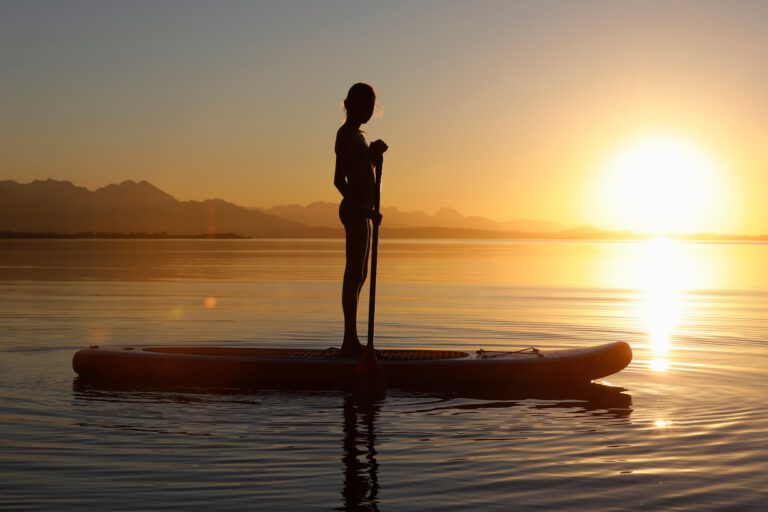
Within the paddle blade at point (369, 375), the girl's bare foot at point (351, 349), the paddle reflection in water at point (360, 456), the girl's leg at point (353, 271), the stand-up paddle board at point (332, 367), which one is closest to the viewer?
the paddle reflection in water at point (360, 456)

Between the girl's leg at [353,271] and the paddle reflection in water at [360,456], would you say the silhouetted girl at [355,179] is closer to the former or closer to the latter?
the girl's leg at [353,271]

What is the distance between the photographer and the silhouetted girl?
35.9 feet

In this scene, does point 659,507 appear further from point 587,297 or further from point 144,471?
point 587,297

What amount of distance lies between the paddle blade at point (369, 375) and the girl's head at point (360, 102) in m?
2.68

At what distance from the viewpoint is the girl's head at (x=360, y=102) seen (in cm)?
1095

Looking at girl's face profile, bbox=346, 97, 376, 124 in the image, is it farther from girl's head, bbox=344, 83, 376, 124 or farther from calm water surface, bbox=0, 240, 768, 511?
calm water surface, bbox=0, 240, 768, 511

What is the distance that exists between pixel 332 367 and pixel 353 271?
118 cm

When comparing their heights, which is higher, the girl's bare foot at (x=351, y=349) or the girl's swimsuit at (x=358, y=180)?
the girl's swimsuit at (x=358, y=180)

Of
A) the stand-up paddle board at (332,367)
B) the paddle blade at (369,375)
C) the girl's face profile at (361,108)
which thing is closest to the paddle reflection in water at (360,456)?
the paddle blade at (369,375)

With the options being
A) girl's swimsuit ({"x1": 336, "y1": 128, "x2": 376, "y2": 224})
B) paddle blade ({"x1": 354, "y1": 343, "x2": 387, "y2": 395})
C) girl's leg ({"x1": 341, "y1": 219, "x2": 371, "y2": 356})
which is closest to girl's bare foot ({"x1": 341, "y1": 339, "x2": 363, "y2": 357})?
girl's leg ({"x1": 341, "y1": 219, "x2": 371, "y2": 356})

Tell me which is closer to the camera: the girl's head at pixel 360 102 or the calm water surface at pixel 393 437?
the calm water surface at pixel 393 437

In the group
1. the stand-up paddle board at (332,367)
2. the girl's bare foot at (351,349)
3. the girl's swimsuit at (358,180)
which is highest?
the girl's swimsuit at (358,180)

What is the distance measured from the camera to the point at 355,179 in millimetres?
10977

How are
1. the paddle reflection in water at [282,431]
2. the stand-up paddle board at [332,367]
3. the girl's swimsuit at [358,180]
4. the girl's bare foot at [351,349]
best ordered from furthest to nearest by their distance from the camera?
the girl's bare foot at [351,349] < the girl's swimsuit at [358,180] < the stand-up paddle board at [332,367] < the paddle reflection in water at [282,431]
